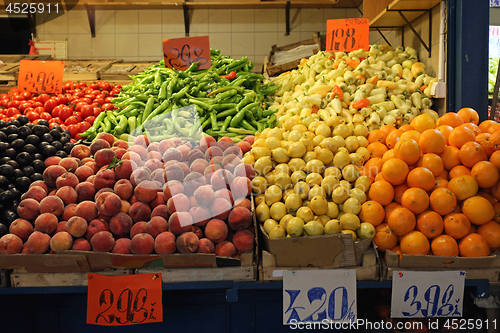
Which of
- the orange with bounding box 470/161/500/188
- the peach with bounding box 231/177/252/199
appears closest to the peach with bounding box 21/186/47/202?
the peach with bounding box 231/177/252/199

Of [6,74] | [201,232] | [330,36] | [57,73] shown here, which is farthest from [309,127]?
[6,74]

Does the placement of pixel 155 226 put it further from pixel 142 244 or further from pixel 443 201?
pixel 443 201

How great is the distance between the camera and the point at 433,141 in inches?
68.1

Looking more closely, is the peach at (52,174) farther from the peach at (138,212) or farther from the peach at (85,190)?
the peach at (138,212)

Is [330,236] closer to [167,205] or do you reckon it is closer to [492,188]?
[167,205]

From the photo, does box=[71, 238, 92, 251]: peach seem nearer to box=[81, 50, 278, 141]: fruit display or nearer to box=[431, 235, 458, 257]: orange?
box=[81, 50, 278, 141]: fruit display

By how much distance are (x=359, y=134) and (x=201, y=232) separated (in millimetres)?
1177

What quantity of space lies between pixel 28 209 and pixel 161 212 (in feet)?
2.19

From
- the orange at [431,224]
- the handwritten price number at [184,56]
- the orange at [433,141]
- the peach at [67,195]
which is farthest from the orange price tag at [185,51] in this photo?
the orange at [431,224]

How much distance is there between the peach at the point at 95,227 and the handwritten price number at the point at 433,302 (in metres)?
1.47

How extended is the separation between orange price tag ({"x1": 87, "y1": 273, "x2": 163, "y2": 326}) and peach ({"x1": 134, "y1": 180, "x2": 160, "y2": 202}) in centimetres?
37

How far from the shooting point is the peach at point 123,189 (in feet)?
5.51

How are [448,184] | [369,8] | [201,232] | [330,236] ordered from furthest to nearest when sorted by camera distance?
[369,8], [448,184], [201,232], [330,236]

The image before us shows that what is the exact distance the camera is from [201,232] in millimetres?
1616
